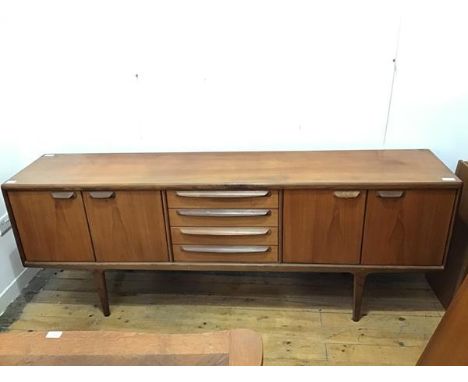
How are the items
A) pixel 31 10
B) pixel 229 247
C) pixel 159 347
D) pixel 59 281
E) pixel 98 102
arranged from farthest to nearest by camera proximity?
pixel 59 281 < pixel 98 102 < pixel 31 10 < pixel 229 247 < pixel 159 347

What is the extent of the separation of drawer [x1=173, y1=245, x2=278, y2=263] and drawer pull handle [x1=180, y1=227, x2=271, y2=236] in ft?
0.23

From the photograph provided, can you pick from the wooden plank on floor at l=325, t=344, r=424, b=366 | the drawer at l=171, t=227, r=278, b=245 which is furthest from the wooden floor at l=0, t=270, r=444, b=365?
the drawer at l=171, t=227, r=278, b=245

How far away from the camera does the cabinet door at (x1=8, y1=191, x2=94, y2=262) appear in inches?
68.8

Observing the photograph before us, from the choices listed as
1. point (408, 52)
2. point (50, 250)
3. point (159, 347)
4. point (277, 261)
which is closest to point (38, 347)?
point (159, 347)

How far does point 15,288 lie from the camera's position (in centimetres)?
217

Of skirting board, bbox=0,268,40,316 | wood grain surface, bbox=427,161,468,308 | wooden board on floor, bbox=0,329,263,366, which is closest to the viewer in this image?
wooden board on floor, bbox=0,329,263,366

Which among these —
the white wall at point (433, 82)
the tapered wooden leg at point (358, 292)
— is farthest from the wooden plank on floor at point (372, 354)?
A: the white wall at point (433, 82)

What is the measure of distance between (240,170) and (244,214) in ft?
0.68

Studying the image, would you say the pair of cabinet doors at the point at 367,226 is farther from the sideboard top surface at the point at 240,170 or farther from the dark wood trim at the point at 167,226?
the dark wood trim at the point at 167,226

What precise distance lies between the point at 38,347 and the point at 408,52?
1.89 meters

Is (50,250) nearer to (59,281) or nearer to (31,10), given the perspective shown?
(59,281)

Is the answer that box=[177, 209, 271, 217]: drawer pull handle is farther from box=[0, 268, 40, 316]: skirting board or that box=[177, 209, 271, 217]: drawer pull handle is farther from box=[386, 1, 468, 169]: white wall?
box=[0, 268, 40, 316]: skirting board

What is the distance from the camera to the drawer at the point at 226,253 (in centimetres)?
178

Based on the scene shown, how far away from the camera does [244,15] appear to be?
6.08ft
